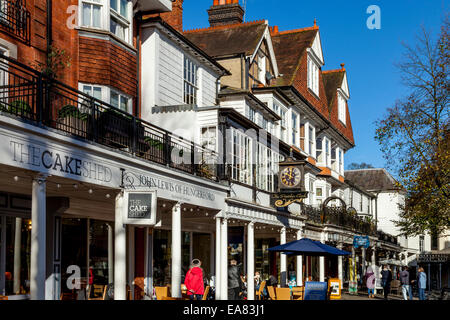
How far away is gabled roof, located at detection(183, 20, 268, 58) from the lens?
102 ft

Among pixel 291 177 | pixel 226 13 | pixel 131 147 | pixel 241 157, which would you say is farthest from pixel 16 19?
pixel 226 13

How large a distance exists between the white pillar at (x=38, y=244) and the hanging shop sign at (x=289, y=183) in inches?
628

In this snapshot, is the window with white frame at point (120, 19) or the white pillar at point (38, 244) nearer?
the white pillar at point (38, 244)

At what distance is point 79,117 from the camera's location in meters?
13.6

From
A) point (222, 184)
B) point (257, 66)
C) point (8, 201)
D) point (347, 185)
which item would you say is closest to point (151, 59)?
point (222, 184)

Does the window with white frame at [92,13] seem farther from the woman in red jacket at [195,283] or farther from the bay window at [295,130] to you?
the bay window at [295,130]

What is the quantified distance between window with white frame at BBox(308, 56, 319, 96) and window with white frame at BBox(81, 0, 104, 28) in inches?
924

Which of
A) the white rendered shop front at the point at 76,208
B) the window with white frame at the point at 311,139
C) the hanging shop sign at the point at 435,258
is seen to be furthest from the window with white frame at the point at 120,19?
the hanging shop sign at the point at 435,258

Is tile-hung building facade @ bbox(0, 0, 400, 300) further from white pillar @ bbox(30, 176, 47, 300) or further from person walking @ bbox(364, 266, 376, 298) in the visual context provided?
person walking @ bbox(364, 266, 376, 298)

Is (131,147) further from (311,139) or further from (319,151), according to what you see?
(319,151)

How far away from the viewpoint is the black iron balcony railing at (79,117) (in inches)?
459

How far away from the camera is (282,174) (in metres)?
26.7

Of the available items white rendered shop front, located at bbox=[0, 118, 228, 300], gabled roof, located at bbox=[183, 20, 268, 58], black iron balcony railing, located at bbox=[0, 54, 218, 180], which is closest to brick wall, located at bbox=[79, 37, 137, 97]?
black iron balcony railing, located at bbox=[0, 54, 218, 180]

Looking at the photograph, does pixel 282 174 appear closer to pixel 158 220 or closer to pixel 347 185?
pixel 158 220
